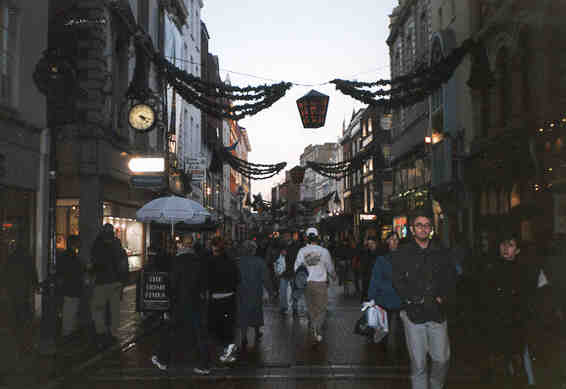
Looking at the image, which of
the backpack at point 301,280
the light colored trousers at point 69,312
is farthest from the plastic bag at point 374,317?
the light colored trousers at point 69,312

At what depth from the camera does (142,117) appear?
62.9 feet

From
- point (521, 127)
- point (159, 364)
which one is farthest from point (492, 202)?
point (159, 364)

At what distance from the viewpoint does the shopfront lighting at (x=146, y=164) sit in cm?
2156

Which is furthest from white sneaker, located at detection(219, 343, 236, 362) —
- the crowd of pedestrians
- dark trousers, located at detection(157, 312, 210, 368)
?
dark trousers, located at detection(157, 312, 210, 368)

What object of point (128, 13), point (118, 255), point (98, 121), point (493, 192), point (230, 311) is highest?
point (128, 13)

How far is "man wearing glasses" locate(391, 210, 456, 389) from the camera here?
5977mm

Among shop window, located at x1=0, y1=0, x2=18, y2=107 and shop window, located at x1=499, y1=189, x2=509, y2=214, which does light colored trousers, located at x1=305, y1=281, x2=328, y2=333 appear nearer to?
shop window, located at x1=0, y1=0, x2=18, y2=107

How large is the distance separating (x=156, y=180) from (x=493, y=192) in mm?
12282

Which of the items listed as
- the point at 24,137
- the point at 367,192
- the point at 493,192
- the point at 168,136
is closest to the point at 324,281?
the point at 24,137

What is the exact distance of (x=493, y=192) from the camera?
2295 cm

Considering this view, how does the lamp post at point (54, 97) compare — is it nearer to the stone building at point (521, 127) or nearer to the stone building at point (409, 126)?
the stone building at point (521, 127)

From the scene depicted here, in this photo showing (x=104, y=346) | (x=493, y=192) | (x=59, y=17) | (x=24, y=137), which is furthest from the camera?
(x=493, y=192)

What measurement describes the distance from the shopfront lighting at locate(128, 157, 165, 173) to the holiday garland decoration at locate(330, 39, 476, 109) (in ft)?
31.6

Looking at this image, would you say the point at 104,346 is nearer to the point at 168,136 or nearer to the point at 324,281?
the point at 324,281
